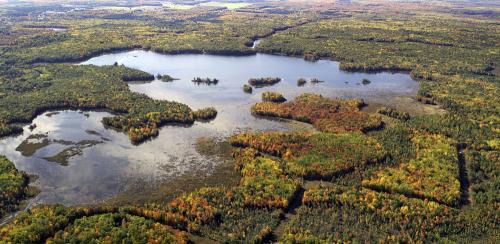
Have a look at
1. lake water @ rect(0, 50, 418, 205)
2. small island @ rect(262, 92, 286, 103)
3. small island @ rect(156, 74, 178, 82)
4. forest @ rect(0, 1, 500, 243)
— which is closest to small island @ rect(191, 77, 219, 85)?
lake water @ rect(0, 50, 418, 205)

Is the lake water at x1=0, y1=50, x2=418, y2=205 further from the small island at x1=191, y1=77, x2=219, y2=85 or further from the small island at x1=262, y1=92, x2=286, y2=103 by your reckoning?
the small island at x1=262, y1=92, x2=286, y2=103

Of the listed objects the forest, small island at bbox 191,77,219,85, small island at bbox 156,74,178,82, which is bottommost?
the forest

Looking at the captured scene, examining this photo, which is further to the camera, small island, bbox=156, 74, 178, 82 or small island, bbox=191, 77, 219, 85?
small island, bbox=156, 74, 178, 82

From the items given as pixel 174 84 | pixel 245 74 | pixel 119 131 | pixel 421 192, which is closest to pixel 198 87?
pixel 174 84

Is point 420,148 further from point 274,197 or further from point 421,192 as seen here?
point 274,197

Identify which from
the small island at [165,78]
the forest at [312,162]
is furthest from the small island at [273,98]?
the small island at [165,78]

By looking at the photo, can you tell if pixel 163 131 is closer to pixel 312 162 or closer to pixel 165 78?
pixel 312 162

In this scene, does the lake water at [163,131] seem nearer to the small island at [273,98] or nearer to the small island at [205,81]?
the small island at [205,81]
